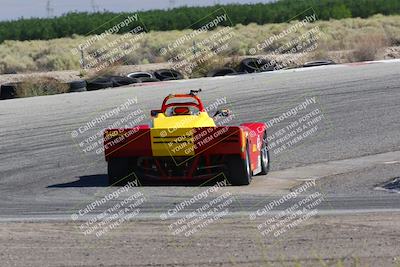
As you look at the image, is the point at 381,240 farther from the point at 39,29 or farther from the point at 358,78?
the point at 39,29

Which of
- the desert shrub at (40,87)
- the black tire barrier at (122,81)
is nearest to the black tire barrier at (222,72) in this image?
the black tire barrier at (122,81)

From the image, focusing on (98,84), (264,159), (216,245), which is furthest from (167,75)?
(216,245)

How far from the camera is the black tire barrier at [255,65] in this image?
98.6 feet

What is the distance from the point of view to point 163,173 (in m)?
14.2

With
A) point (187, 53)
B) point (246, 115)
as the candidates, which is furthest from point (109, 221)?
point (187, 53)

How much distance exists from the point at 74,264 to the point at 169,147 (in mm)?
5193

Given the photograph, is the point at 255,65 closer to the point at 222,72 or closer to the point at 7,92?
the point at 222,72

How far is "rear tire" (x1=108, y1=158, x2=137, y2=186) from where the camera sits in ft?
46.6

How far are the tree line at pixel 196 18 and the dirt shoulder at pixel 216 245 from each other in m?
52.2

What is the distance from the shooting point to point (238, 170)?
45.8 ft

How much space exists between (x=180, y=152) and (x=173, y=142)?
6.9 inches

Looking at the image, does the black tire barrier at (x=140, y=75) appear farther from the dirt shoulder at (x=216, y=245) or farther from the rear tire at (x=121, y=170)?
the dirt shoulder at (x=216, y=245)

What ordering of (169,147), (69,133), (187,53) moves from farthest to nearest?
(187,53) < (69,133) < (169,147)

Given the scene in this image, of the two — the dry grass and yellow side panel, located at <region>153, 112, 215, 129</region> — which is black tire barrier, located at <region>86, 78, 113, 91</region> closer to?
the dry grass
